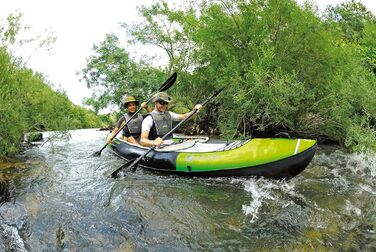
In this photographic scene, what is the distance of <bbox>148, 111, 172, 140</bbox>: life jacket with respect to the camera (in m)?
7.00

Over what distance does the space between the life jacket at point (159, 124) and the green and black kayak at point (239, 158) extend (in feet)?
1.59

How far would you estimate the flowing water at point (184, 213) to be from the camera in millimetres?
3736

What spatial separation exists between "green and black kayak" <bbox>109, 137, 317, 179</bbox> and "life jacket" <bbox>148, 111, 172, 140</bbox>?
486mm

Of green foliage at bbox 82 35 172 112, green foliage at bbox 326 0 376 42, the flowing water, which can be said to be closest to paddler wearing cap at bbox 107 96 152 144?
the flowing water

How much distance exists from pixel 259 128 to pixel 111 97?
1372 centimetres

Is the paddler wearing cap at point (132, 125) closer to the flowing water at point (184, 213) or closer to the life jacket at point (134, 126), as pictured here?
the life jacket at point (134, 126)

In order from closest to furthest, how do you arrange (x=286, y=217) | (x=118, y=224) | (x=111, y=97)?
1. (x=118, y=224)
2. (x=286, y=217)
3. (x=111, y=97)

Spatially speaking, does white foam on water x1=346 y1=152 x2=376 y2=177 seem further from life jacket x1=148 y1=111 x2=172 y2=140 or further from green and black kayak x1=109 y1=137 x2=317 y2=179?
life jacket x1=148 y1=111 x2=172 y2=140

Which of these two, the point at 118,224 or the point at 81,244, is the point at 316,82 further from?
the point at 81,244

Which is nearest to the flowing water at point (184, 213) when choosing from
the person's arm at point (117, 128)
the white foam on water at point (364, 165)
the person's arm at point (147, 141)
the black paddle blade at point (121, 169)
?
the black paddle blade at point (121, 169)

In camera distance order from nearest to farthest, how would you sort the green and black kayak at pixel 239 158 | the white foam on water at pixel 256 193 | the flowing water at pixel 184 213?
the flowing water at pixel 184 213
the white foam on water at pixel 256 193
the green and black kayak at pixel 239 158

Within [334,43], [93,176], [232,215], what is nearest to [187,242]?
[232,215]

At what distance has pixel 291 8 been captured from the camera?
8.44 m

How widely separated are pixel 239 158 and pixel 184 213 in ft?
5.03
